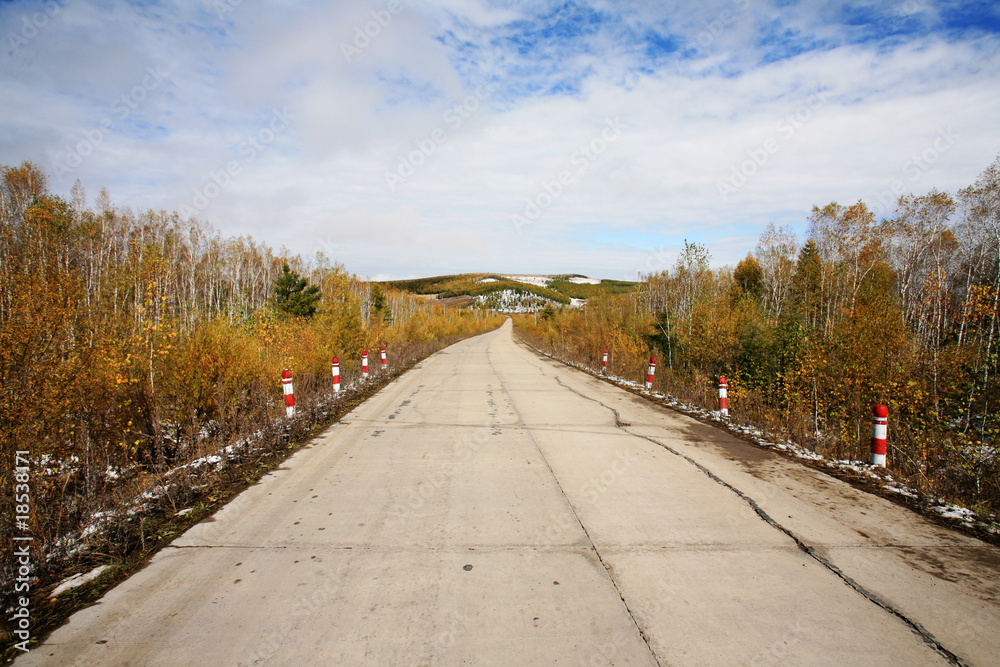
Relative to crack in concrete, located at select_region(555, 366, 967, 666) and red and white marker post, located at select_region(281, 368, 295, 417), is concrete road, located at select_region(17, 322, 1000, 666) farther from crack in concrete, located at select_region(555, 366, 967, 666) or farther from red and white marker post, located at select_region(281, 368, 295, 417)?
red and white marker post, located at select_region(281, 368, 295, 417)

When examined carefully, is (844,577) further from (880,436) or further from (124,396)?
(124,396)

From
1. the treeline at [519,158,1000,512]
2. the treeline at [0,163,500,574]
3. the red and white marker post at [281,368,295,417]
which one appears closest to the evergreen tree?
the treeline at [519,158,1000,512]

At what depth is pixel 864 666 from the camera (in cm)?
249

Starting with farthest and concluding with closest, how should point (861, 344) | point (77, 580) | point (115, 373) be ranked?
point (861, 344) → point (115, 373) → point (77, 580)

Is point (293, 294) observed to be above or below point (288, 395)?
above

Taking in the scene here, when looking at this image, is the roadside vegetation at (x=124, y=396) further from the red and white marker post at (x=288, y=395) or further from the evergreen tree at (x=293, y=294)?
the evergreen tree at (x=293, y=294)

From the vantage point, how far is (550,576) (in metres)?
3.35

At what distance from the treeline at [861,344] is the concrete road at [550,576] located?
221cm

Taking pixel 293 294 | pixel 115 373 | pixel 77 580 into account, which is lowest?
pixel 77 580

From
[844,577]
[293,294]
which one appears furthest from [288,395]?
[293,294]

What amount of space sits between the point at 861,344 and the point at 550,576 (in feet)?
25.0

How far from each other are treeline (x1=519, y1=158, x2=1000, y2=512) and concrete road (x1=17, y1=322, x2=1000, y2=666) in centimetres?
221

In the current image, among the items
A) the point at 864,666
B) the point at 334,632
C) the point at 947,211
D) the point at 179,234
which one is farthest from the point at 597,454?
the point at 179,234

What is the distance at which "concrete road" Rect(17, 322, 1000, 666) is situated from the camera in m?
2.61
